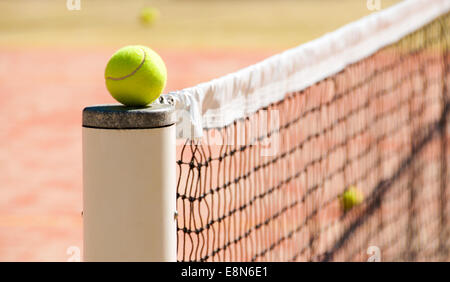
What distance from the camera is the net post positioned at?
1.54 m

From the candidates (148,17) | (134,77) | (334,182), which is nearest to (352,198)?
(334,182)

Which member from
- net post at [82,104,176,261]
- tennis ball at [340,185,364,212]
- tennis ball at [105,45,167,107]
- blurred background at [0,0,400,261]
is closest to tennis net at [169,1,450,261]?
tennis ball at [340,185,364,212]

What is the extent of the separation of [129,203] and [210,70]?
484 inches

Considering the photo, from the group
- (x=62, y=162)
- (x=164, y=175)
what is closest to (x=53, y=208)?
(x=62, y=162)

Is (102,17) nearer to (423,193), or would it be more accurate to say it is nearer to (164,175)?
(423,193)

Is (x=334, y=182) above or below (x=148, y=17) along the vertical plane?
below

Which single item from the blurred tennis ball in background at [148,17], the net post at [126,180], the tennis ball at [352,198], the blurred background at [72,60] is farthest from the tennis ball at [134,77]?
the blurred tennis ball in background at [148,17]

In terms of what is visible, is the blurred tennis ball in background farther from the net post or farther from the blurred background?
the net post

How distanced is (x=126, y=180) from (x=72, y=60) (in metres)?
14.3

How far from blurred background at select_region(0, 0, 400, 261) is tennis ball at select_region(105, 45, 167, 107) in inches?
141

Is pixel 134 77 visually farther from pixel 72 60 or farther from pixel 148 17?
pixel 148 17

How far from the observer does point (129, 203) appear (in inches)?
61.2

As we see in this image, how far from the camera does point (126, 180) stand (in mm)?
1548

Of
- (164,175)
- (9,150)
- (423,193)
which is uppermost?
(9,150)
